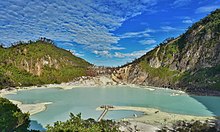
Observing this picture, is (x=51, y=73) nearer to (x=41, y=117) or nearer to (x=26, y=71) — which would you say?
(x=26, y=71)

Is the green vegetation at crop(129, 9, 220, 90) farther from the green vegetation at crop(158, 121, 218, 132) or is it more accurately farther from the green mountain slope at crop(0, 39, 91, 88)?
the green vegetation at crop(158, 121, 218, 132)

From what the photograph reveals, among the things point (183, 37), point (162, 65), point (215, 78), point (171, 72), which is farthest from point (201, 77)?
point (183, 37)

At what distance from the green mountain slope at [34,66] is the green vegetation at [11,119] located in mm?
71704

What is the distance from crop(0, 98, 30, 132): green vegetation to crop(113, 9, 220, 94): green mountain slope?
2280 inches

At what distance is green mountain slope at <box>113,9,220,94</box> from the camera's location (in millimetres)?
79062

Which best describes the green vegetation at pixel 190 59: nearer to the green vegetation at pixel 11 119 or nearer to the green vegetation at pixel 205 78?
the green vegetation at pixel 205 78

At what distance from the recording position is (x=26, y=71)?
104 metres

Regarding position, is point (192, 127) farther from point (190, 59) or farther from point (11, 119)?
point (190, 59)

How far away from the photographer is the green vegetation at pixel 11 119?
61.5 feet

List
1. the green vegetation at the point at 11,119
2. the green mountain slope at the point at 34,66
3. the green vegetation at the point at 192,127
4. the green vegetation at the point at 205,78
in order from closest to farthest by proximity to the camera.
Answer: the green vegetation at the point at 11,119 → the green vegetation at the point at 192,127 → the green vegetation at the point at 205,78 → the green mountain slope at the point at 34,66

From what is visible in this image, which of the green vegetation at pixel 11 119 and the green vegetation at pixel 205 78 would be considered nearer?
the green vegetation at pixel 11 119

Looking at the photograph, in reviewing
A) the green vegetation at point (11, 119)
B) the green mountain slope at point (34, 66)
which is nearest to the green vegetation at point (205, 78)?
the green mountain slope at point (34, 66)

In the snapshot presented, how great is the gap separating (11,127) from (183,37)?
93.1m

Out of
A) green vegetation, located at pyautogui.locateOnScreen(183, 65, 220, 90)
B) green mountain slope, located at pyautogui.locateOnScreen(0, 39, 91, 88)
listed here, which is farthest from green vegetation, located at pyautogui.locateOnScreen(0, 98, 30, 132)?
green mountain slope, located at pyautogui.locateOnScreen(0, 39, 91, 88)
